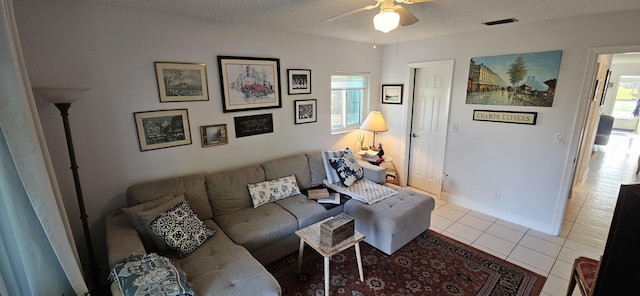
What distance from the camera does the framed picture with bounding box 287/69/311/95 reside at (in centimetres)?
339

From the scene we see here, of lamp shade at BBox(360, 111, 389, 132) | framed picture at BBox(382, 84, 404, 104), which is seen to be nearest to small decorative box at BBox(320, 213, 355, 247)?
lamp shade at BBox(360, 111, 389, 132)

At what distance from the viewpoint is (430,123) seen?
4.10 meters

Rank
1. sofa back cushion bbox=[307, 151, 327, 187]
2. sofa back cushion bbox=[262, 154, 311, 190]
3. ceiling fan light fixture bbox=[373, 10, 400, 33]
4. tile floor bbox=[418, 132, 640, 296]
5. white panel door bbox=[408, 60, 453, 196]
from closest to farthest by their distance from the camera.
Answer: ceiling fan light fixture bbox=[373, 10, 400, 33] → tile floor bbox=[418, 132, 640, 296] → sofa back cushion bbox=[262, 154, 311, 190] → sofa back cushion bbox=[307, 151, 327, 187] → white panel door bbox=[408, 60, 453, 196]

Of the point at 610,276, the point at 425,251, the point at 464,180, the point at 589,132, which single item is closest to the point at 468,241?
the point at 425,251

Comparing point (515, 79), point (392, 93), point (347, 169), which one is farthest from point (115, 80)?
point (515, 79)

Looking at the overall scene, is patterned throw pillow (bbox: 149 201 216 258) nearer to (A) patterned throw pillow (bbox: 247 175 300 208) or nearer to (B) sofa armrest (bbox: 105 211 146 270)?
(B) sofa armrest (bbox: 105 211 146 270)

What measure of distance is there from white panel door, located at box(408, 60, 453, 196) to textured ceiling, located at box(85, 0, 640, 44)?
2.92ft

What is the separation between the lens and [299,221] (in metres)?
2.60

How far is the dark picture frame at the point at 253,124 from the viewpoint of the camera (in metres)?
3.07

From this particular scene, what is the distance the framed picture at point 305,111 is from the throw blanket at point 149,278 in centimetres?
232

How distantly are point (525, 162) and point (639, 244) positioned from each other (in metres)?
2.59

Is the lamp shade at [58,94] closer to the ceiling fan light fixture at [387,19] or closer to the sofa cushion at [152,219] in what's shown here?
the sofa cushion at [152,219]

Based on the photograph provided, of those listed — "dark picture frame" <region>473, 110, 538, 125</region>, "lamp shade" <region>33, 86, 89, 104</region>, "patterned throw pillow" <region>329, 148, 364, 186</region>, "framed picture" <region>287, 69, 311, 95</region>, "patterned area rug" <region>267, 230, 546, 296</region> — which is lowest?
"patterned area rug" <region>267, 230, 546, 296</region>

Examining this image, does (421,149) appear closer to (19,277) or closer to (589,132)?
(589,132)
